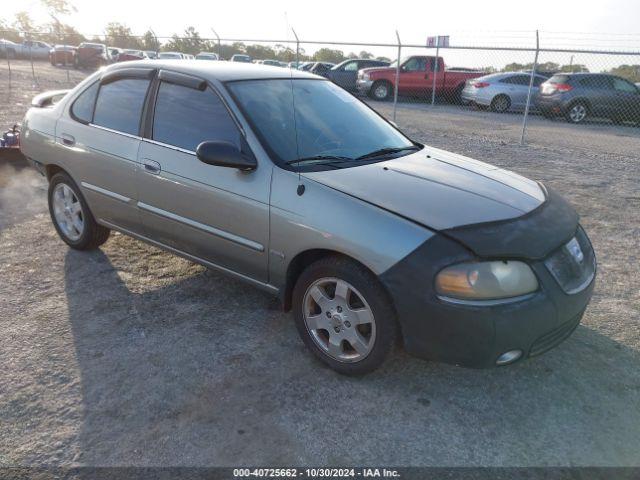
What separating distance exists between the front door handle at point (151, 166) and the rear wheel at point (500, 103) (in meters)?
16.3

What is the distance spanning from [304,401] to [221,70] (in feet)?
7.65

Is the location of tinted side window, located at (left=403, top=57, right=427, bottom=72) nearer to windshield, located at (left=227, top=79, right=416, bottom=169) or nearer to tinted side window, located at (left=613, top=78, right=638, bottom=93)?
tinted side window, located at (left=613, top=78, right=638, bottom=93)

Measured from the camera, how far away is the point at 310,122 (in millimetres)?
3512

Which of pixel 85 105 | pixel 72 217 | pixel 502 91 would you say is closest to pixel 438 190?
pixel 85 105

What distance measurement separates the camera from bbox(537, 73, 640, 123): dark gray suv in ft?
49.8

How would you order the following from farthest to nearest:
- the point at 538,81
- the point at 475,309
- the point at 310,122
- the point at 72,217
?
the point at 538,81 → the point at 72,217 → the point at 310,122 → the point at 475,309

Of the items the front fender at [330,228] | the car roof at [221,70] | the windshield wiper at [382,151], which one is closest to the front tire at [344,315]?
the front fender at [330,228]

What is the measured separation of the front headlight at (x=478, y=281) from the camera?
8.16ft

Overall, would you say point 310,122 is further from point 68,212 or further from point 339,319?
point 68,212

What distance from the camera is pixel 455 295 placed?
250 cm

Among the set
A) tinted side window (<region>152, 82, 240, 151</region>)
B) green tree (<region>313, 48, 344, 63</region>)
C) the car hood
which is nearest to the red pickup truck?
tinted side window (<region>152, 82, 240, 151</region>)

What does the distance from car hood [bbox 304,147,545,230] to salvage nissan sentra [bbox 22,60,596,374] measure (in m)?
0.01

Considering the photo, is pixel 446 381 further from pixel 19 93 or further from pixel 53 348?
pixel 19 93

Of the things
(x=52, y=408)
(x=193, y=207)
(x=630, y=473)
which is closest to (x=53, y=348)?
(x=52, y=408)
